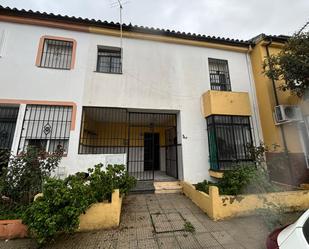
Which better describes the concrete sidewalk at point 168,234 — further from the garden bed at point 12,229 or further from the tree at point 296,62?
the tree at point 296,62

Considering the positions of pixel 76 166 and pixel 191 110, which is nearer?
pixel 76 166

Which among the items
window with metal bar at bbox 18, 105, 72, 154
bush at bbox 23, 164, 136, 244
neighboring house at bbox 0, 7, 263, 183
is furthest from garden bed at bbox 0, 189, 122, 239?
window with metal bar at bbox 18, 105, 72, 154

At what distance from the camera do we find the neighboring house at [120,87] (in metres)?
6.56

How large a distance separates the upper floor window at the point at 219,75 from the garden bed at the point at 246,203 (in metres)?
5.47

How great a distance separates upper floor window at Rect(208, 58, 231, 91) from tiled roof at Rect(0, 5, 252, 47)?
3.46 feet

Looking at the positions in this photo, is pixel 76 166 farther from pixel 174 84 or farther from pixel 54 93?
pixel 174 84

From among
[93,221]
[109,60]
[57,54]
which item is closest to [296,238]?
[93,221]

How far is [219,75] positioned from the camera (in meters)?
8.84

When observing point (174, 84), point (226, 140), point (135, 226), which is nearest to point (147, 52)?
point (174, 84)

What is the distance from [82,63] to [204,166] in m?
7.15

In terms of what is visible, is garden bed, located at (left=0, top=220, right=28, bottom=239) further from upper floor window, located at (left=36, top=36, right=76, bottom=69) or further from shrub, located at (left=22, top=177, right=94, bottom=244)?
upper floor window, located at (left=36, top=36, right=76, bottom=69)

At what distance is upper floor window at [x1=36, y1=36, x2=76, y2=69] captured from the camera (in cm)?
714

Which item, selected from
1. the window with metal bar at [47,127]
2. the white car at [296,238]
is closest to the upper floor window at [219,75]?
the window with metal bar at [47,127]

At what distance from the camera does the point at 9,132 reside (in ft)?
21.7
